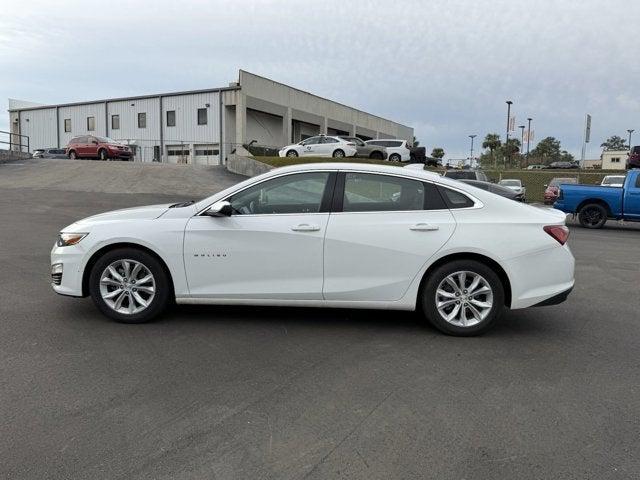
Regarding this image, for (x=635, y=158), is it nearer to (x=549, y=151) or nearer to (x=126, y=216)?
(x=126, y=216)

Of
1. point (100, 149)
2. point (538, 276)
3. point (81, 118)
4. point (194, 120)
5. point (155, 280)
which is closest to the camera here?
point (538, 276)

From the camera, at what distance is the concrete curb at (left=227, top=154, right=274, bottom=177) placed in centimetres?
2606

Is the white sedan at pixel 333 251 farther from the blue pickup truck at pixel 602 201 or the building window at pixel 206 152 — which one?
the building window at pixel 206 152

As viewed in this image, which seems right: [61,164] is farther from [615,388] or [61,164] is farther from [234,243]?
[615,388]

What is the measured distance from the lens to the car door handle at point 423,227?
491 cm

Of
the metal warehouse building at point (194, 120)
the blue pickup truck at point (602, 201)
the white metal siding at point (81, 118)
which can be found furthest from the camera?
the white metal siding at point (81, 118)

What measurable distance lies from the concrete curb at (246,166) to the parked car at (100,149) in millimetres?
7213

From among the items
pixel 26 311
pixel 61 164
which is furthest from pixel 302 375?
pixel 61 164

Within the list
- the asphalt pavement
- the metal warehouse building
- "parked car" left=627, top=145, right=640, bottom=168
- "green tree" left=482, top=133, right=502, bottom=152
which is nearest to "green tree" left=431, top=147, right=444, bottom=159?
"green tree" left=482, top=133, right=502, bottom=152

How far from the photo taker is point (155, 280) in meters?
5.09

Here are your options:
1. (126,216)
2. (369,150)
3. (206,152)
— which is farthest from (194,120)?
(126,216)

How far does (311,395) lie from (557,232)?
285 centimetres

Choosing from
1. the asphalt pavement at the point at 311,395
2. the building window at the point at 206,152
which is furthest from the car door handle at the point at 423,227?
the building window at the point at 206,152

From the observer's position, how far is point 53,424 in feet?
10.6
